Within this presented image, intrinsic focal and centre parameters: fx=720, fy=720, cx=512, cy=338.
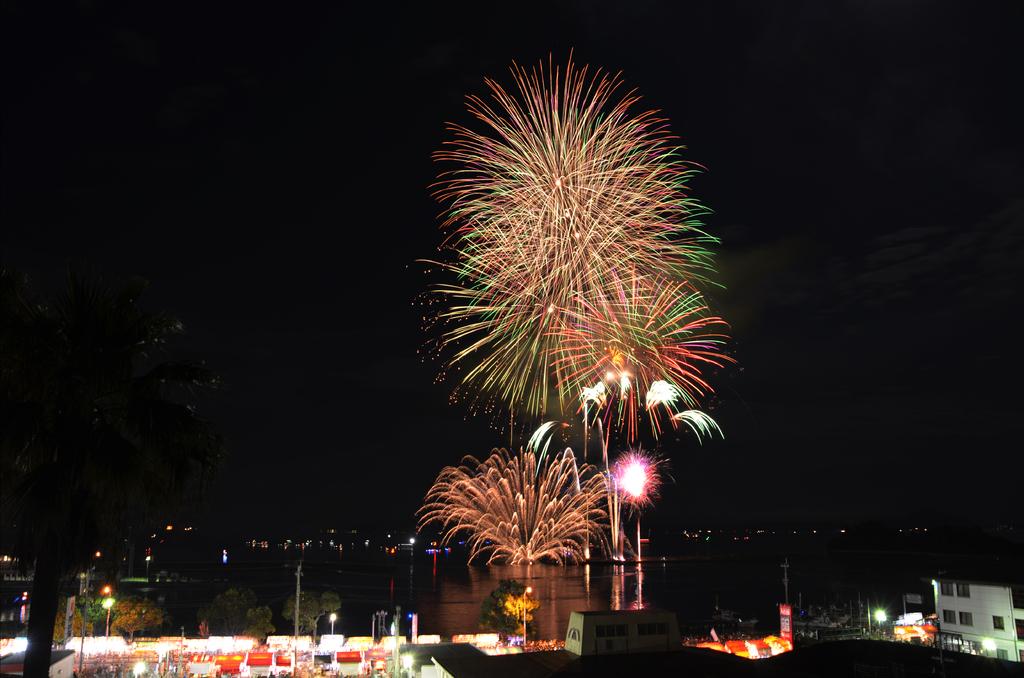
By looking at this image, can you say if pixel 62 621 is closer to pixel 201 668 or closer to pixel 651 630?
pixel 201 668

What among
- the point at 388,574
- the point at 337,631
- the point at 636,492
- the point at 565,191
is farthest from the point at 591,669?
the point at 388,574

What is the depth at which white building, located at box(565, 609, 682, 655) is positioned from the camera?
90.8 ft

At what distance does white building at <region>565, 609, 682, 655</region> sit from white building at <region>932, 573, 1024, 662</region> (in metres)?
20.4

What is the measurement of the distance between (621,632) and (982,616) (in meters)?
27.8

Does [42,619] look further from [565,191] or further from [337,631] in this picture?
[337,631]

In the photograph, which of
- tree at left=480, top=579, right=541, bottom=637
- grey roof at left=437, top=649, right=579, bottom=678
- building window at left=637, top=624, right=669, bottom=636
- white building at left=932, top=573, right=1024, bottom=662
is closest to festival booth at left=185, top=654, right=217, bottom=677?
grey roof at left=437, top=649, right=579, bottom=678

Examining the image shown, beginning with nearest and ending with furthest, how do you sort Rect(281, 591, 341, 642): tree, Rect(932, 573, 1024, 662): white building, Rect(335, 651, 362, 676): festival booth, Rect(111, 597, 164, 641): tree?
Rect(335, 651, 362, 676): festival booth < Rect(932, 573, 1024, 662): white building < Rect(111, 597, 164, 641): tree < Rect(281, 591, 341, 642): tree

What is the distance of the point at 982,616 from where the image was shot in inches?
1670

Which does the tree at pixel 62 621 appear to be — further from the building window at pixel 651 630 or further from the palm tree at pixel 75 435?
the palm tree at pixel 75 435

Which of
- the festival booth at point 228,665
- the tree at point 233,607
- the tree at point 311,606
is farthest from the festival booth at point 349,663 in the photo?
the tree at point 233,607

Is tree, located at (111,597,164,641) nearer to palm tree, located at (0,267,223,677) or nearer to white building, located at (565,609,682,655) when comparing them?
white building, located at (565,609,682,655)

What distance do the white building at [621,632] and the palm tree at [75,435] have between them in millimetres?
23535

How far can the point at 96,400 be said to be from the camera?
6750 mm

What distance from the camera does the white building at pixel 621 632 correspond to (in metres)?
A: 27.7
